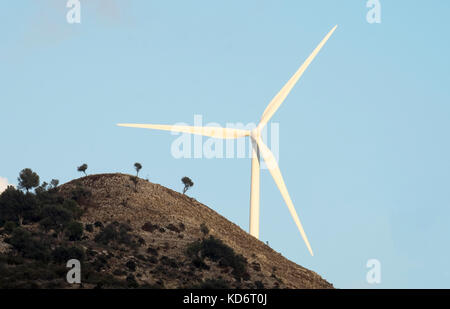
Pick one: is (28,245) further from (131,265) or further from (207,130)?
(207,130)

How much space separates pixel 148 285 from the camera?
130 meters

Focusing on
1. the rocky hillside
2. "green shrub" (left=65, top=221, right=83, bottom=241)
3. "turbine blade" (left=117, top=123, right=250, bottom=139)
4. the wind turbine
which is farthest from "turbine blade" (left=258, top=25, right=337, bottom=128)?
"green shrub" (left=65, top=221, right=83, bottom=241)

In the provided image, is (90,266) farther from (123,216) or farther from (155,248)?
(123,216)

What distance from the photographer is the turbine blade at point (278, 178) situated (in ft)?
428

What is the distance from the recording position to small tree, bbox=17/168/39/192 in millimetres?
176875

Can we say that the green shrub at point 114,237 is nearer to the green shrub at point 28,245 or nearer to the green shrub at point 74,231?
the green shrub at point 74,231

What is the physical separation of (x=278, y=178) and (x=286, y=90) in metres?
13.7

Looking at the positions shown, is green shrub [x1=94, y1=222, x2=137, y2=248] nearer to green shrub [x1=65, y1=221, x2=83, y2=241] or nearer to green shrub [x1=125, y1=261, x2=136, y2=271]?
green shrub [x1=65, y1=221, x2=83, y2=241]

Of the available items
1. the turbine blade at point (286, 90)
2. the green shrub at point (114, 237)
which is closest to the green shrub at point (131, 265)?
the green shrub at point (114, 237)

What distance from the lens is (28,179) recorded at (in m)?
178

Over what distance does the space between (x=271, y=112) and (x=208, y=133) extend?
1076 centimetres

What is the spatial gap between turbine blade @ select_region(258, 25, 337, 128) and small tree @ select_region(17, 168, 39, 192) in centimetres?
5448

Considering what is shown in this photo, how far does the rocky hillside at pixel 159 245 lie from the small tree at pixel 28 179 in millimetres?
5329
